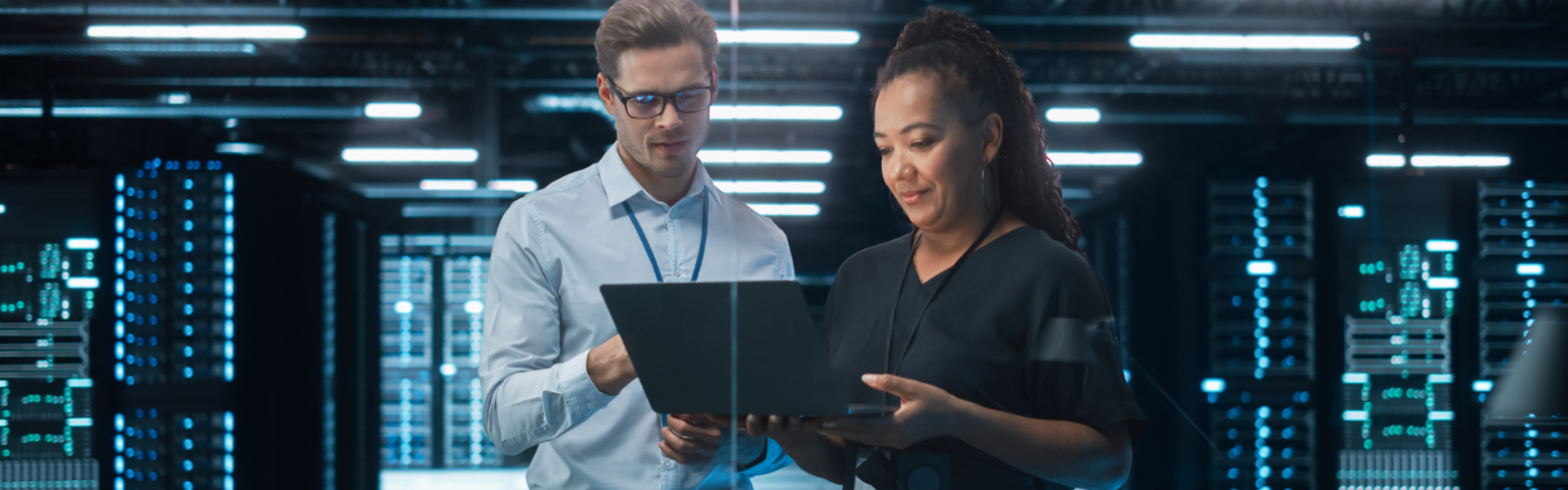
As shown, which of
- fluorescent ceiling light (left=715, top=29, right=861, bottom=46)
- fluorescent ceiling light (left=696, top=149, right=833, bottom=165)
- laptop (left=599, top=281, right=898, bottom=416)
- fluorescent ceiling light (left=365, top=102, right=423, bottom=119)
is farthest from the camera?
fluorescent ceiling light (left=365, top=102, right=423, bottom=119)

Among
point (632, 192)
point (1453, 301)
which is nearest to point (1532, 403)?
point (1453, 301)

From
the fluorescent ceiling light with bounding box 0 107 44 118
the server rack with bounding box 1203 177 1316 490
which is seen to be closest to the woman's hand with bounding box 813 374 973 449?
the server rack with bounding box 1203 177 1316 490

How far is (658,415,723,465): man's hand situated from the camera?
2.82ft

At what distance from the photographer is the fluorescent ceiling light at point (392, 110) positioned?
3.42 m

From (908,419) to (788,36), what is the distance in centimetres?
242

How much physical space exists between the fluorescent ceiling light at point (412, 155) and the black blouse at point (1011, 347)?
295 centimetres

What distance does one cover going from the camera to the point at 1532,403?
3289mm

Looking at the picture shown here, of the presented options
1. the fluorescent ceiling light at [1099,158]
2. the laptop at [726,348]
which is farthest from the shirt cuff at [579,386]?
the fluorescent ceiling light at [1099,158]

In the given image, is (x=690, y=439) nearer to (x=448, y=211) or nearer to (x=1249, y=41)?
(x=448, y=211)

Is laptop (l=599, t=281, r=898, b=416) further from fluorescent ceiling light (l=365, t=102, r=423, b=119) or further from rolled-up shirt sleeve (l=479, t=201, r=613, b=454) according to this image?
fluorescent ceiling light (l=365, t=102, r=423, b=119)

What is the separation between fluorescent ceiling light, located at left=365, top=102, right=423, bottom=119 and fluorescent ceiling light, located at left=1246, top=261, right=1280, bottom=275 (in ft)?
12.0

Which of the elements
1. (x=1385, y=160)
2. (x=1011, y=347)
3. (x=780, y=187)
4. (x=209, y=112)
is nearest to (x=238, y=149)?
(x=209, y=112)

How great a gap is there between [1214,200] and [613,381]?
10.8 feet

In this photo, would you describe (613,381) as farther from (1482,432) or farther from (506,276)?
(1482,432)
